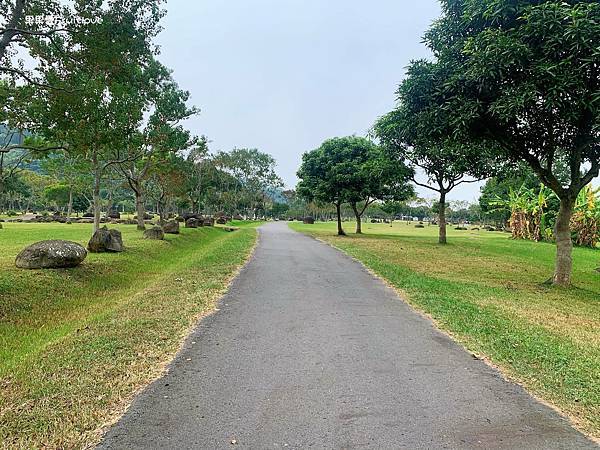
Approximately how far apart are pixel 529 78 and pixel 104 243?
13.7 meters

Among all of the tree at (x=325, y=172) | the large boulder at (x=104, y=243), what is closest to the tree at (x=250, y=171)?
the tree at (x=325, y=172)

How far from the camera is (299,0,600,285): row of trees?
29.6ft

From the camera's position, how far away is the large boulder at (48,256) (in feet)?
35.0

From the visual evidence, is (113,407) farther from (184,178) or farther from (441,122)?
(184,178)

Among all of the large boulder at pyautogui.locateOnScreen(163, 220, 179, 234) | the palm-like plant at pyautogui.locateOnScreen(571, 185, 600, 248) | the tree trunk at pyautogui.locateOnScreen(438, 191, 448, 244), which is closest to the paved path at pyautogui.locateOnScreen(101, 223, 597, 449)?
the large boulder at pyautogui.locateOnScreen(163, 220, 179, 234)

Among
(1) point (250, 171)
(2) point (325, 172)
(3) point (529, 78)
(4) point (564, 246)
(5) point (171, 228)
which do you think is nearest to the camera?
(3) point (529, 78)

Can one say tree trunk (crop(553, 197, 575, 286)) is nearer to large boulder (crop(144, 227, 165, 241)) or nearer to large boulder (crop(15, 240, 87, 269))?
large boulder (crop(15, 240, 87, 269))

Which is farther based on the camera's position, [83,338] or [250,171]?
[250,171]

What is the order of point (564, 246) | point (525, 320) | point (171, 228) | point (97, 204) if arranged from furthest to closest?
1. point (171, 228)
2. point (97, 204)
3. point (564, 246)
4. point (525, 320)

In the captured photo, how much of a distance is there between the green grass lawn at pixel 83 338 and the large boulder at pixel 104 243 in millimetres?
→ 1597

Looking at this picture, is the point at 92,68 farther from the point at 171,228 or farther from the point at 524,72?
the point at 171,228

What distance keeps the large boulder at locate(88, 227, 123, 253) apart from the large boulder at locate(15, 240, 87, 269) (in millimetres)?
3757

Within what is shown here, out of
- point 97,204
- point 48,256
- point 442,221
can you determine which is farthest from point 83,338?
point 442,221

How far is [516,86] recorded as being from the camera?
9.73 m
